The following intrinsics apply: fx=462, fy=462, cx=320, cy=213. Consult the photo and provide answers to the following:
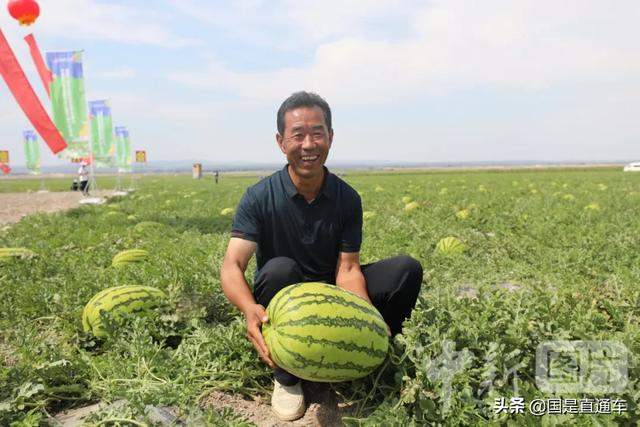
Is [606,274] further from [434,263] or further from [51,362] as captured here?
[51,362]

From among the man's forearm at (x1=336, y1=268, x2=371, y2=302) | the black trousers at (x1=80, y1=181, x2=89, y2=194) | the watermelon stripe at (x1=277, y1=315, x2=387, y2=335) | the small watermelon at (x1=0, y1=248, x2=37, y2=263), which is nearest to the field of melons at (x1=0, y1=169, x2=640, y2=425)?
the small watermelon at (x1=0, y1=248, x2=37, y2=263)

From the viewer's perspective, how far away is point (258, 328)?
2.56m

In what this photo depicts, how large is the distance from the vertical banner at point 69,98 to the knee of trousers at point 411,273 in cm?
1402

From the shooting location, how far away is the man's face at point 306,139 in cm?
284

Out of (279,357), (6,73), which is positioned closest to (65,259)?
(279,357)

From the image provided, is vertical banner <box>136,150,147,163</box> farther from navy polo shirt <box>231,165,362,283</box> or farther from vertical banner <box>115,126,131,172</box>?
navy polo shirt <box>231,165,362,283</box>

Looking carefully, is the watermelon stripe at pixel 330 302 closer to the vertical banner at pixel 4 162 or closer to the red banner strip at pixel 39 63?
the red banner strip at pixel 39 63

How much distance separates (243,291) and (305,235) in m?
0.58

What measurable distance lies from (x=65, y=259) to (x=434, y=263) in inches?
181

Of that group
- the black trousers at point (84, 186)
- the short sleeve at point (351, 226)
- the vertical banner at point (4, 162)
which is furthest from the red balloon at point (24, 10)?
the vertical banner at point (4, 162)

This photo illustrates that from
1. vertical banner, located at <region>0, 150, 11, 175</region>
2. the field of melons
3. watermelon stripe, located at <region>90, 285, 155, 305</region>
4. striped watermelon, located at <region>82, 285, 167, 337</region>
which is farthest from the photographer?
vertical banner, located at <region>0, 150, 11, 175</region>

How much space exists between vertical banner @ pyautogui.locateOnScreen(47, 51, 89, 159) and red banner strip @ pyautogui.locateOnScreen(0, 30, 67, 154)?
2272 millimetres

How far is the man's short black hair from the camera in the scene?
113 inches

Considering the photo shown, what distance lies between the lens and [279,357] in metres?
2.39
